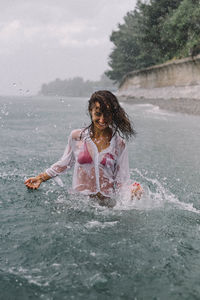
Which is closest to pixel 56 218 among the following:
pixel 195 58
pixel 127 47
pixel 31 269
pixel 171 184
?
pixel 31 269

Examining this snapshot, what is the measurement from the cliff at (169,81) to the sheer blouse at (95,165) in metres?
24.3

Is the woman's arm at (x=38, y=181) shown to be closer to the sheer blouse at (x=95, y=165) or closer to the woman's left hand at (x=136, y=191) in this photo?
the sheer blouse at (x=95, y=165)

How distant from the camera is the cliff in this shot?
31.0 meters

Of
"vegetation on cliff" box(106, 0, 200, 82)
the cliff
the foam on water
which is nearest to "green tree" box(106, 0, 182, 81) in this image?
"vegetation on cliff" box(106, 0, 200, 82)

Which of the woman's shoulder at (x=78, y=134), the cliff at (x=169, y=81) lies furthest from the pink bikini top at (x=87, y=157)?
the cliff at (x=169, y=81)

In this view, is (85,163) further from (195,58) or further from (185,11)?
(185,11)

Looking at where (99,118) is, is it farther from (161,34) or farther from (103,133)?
(161,34)

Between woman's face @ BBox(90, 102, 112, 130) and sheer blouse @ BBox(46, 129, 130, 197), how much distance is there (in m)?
0.18

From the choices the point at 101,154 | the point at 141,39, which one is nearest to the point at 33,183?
the point at 101,154

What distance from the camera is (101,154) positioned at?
4602mm

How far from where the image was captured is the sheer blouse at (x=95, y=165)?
461 centimetres

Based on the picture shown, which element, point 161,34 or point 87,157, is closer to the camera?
→ point 87,157

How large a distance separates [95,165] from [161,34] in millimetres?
37911

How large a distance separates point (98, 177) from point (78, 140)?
1.71 feet
